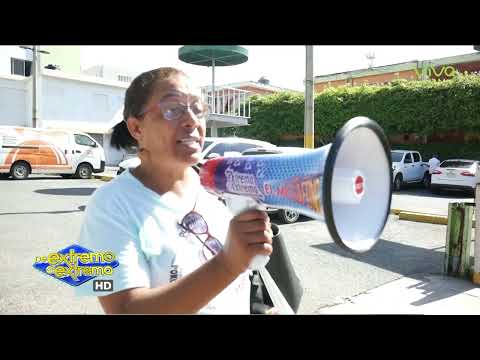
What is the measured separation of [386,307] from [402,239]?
7.86 feet

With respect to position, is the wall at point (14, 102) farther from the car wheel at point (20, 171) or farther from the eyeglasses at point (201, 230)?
the eyeglasses at point (201, 230)

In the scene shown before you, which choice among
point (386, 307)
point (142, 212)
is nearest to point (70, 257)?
point (142, 212)

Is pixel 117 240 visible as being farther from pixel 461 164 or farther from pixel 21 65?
pixel 461 164

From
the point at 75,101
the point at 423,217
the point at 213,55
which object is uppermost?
the point at 75,101

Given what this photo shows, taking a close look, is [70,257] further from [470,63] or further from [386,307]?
[470,63]

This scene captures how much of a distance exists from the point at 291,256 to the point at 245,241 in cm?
353

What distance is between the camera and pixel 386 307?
2975 mm

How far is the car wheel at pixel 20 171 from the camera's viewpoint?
23.1 feet

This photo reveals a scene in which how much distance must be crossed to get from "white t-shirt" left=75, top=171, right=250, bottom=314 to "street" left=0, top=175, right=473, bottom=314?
2.27 ft

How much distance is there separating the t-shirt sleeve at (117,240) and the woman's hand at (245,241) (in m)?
0.19

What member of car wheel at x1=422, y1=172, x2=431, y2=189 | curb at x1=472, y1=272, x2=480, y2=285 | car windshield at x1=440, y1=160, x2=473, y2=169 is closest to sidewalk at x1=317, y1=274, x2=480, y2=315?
curb at x1=472, y1=272, x2=480, y2=285

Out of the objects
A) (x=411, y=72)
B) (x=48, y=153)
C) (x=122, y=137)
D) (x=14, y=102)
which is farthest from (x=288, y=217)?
(x=411, y=72)

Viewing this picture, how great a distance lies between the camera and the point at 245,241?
843 millimetres

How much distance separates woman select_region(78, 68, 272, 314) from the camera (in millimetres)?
857
